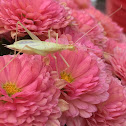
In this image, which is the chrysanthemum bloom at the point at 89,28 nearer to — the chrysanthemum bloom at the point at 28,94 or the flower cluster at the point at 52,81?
the flower cluster at the point at 52,81

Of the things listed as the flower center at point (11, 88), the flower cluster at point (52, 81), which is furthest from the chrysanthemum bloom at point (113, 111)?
the flower center at point (11, 88)

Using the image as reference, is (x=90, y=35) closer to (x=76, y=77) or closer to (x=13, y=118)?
(x=76, y=77)

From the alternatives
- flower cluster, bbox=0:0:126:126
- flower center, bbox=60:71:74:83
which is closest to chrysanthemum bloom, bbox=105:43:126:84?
flower cluster, bbox=0:0:126:126

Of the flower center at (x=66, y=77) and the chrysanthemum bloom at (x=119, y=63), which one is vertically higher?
the chrysanthemum bloom at (x=119, y=63)

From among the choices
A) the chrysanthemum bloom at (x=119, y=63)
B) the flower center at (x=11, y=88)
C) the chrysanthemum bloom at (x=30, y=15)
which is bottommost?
the flower center at (x=11, y=88)

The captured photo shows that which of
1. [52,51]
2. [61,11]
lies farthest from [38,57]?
[61,11]

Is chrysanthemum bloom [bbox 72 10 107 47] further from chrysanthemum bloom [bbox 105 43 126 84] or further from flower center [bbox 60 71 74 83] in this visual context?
flower center [bbox 60 71 74 83]
